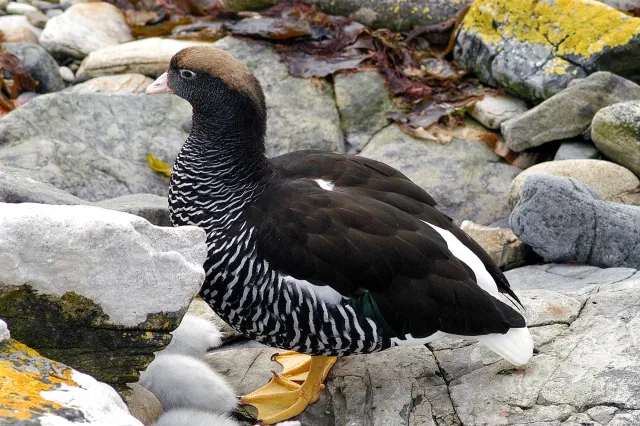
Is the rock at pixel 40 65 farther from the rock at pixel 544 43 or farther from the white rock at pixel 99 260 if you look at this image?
the white rock at pixel 99 260

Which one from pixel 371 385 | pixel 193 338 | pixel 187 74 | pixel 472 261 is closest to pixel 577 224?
pixel 472 261

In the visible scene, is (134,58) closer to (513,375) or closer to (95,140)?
(95,140)

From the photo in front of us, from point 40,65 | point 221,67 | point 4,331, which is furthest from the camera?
point 40,65

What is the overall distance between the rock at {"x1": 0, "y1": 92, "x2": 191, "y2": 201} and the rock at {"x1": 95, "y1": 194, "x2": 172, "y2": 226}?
0.95 m

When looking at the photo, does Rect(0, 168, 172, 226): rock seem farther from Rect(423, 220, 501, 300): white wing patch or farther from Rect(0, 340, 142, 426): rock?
Rect(423, 220, 501, 300): white wing patch

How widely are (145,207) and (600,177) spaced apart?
350 centimetres

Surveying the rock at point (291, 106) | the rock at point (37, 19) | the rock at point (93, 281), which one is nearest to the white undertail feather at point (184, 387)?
the rock at point (93, 281)

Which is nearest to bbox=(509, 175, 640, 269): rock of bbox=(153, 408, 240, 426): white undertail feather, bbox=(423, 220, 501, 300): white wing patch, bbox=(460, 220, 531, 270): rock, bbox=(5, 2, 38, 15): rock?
bbox=(460, 220, 531, 270): rock

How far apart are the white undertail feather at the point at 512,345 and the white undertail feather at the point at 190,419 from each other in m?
1.37

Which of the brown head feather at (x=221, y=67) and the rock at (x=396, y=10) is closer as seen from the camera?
the brown head feather at (x=221, y=67)

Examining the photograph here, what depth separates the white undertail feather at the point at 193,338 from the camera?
482 cm

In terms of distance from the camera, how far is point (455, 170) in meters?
7.41

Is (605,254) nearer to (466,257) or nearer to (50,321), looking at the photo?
(466,257)

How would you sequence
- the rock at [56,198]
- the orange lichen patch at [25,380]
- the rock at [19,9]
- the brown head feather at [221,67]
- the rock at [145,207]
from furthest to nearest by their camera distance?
the rock at [19,9] → the rock at [145,207] → the rock at [56,198] → the brown head feather at [221,67] → the orange lichen patch at [25,380]
